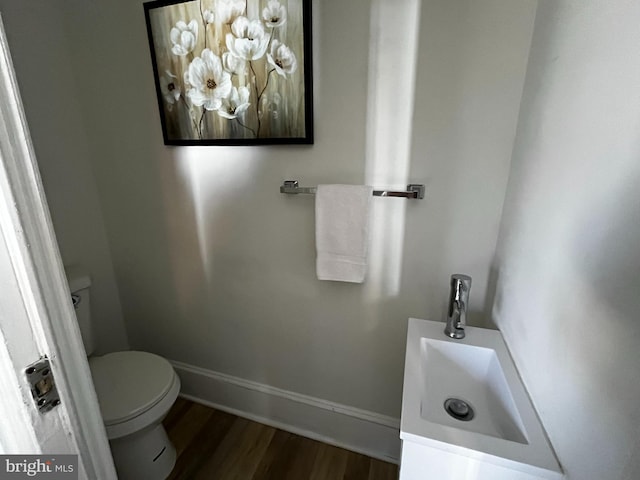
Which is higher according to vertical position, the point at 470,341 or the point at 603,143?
the point at 603,143

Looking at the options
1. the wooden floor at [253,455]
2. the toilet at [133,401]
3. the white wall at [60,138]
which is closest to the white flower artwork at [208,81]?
the white wall at [60,138]

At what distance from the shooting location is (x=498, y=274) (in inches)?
44.6

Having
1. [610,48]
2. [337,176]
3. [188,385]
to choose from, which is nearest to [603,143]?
[610,48]

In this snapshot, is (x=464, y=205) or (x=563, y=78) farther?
(x=464, y=205)

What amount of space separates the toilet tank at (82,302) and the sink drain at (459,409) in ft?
5.58

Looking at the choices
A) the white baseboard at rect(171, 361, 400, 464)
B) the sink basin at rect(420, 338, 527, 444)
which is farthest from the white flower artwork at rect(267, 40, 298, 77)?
the white baseboard at rect(171, 361, 400, 464)

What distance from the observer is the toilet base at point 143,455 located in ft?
4.52

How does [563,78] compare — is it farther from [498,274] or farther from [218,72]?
[218,72]

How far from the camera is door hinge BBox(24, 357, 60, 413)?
484 millimetres

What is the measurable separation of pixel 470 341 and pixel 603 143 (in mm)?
711

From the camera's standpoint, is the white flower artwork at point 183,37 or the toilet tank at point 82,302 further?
the toilet tank at point 82,302

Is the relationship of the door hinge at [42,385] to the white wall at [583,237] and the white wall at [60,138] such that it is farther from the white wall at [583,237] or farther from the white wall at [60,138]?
the white wall at [60,138]

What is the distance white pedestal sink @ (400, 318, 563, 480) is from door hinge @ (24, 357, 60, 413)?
0.70 m

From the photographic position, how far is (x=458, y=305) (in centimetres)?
106
